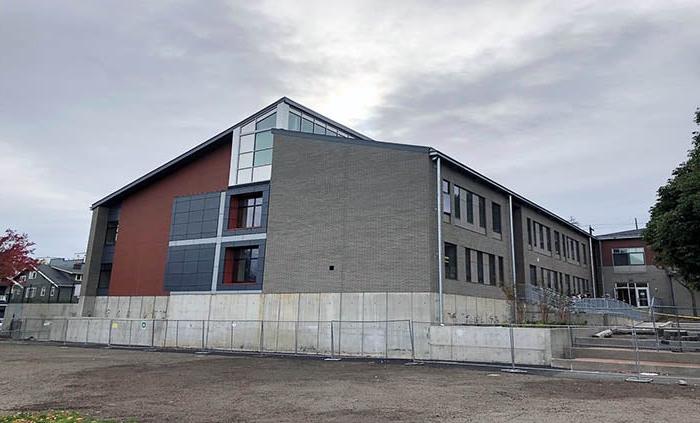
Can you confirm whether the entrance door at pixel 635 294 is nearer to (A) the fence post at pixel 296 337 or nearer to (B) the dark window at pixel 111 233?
(A) the fence post at pixel 296 337

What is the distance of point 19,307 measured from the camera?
2128 inches

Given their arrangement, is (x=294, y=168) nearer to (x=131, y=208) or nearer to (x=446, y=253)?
(x=446, y=253)

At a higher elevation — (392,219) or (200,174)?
(200,174)

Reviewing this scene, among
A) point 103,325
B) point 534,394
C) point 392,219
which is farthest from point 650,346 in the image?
point 103,325

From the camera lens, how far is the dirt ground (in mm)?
10391

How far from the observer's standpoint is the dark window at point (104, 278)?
39.9m

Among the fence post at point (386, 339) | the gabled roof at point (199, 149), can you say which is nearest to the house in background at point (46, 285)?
the gabled roof at point (199, 149)

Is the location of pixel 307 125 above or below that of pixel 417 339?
above

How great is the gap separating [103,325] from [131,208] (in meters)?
9.33

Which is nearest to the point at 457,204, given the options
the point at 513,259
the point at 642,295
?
the point at 513,259

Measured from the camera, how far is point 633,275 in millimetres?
51062

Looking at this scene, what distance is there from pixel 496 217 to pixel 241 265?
1689 centimetres

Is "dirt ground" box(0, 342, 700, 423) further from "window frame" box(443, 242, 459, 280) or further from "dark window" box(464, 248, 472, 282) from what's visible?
"dark window" box(464, 248, 472, 282)

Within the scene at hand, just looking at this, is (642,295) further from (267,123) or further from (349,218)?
(267,123)
